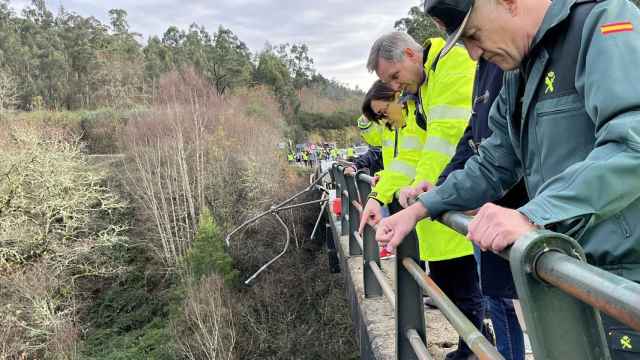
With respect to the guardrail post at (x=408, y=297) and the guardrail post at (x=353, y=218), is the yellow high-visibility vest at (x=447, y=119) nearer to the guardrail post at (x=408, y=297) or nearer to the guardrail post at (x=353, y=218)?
the guardrail post at (x=408, y=297)

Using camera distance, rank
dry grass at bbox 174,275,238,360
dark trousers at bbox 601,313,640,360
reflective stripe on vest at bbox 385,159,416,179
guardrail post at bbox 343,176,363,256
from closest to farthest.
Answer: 1. dark trousers at bbox 601,313,640,360
2. reflective stripe on vest at bbox 385,159,416,179
3. guardrail post at bbox 343,176,363,256
4. dry grass at bbox 174,275,238,360

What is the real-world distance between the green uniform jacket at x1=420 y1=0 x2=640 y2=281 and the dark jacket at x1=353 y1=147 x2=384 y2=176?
3.88 meters

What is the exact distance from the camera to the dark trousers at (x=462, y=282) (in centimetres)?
236

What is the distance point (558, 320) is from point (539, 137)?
1.81 ft

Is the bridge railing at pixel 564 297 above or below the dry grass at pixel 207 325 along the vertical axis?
above

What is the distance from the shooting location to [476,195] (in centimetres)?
154

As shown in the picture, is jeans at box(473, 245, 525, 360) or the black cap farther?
jeans at box(473, 245, 525, 360)

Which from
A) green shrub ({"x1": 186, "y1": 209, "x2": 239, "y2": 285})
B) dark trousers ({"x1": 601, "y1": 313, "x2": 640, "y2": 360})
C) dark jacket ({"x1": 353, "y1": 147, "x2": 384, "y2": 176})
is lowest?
green shrub ({"x1": 186, "y1": 209, "x2": 239, "y2": 285})

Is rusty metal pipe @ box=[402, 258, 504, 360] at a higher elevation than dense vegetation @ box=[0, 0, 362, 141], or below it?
below

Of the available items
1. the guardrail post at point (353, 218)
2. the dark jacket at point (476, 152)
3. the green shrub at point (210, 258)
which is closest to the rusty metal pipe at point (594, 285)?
the dark jacket at point (476, 152)

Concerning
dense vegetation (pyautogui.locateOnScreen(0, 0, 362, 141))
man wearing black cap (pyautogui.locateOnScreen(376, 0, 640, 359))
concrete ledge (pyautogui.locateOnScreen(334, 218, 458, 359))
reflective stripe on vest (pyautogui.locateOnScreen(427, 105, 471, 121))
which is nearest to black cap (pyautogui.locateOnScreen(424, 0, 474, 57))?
man wearing black cap (pyautogui.locateOnScreen(376, 0, 640, 359))

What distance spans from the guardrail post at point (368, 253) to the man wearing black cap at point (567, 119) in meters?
1.95

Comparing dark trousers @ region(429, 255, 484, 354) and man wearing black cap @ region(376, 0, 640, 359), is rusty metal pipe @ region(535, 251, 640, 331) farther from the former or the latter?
dark trousers @ region(429, 255, 484, 354)

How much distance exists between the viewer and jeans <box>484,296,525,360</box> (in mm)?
1990
